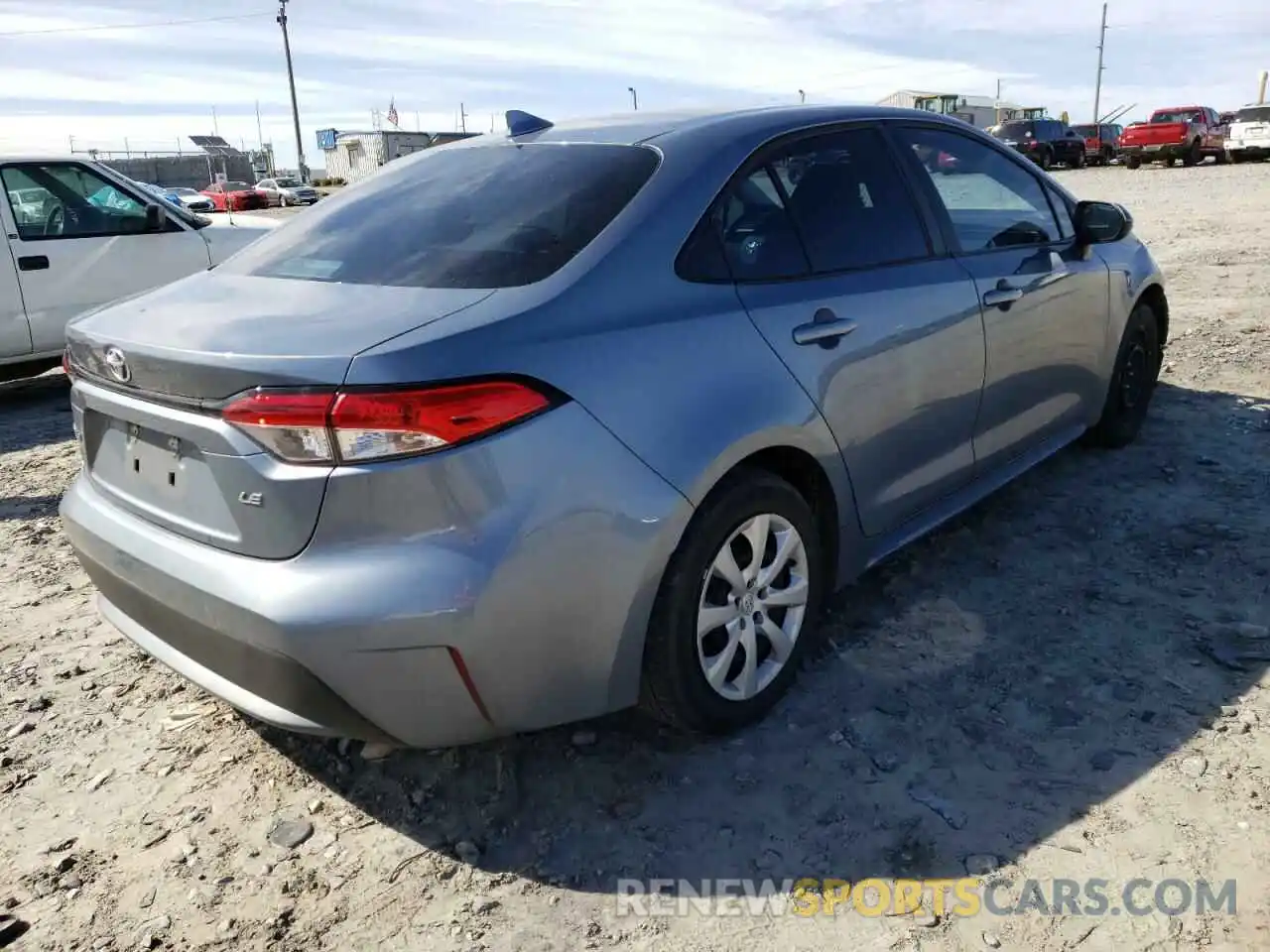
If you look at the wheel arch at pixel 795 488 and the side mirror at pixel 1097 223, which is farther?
the side mirror at pixel 1097 223

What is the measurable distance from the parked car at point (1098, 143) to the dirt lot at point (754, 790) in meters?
34.0

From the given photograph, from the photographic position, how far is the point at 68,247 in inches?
276

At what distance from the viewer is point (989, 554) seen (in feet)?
12.6

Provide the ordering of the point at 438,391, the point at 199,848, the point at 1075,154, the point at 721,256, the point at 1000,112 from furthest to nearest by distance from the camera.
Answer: the point at 1000,112, the point at 1075,154, the point at 721,256, the point at 199,848, the point at 438,391

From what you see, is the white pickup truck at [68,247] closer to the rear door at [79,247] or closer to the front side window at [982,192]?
the rear door at [79,247]

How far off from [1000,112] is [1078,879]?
64.2 m

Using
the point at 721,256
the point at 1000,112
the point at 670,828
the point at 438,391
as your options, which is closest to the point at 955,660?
the point at 670,828

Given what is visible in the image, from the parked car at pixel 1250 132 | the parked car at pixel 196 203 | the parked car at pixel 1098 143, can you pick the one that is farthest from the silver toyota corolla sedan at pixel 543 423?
the parked car at pixel 1098 143

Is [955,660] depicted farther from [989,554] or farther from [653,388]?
[653,388]

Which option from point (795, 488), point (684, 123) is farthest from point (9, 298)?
point (795, 488)

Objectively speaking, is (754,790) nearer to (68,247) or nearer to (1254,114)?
(68,247)

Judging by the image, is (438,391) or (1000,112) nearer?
(438,391)

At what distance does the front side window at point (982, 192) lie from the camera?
3.50 meters

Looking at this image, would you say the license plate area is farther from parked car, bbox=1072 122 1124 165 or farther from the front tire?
parked car, bbox=1072 122 1124 165
